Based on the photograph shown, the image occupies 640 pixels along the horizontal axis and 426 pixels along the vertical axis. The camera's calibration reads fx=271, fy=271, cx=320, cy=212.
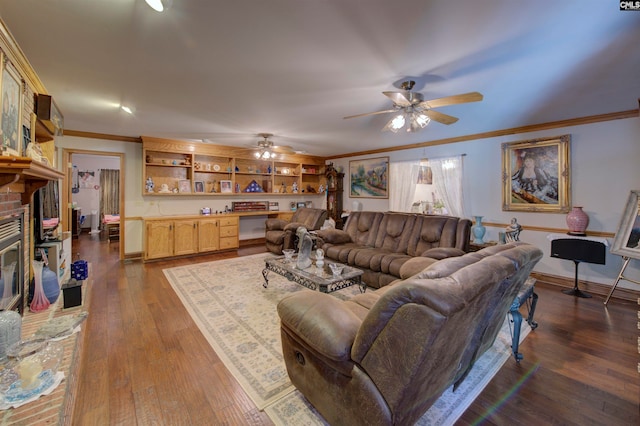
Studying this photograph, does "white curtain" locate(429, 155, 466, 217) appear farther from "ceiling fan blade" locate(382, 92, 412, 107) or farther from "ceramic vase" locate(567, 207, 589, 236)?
"ceiling fan blade" locate(382, 92, 412, 107)

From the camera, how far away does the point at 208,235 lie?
5793 millimetres

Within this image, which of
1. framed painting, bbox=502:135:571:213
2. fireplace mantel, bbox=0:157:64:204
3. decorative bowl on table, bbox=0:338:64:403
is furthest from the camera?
framed painting, bbox=502:135:571:213

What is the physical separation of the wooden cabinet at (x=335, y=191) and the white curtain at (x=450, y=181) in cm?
266

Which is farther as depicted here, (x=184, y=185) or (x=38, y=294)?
(x=184, y=185)

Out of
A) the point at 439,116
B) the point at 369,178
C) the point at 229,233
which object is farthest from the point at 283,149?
the point at 439,116

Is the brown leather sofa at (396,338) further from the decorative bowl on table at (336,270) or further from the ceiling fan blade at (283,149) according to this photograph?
the ceiling fan blade at (283,149)

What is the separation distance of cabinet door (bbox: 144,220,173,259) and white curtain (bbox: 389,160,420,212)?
478cm

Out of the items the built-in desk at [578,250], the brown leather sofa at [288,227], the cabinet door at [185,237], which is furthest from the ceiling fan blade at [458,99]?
the cabinet door at [185,237]

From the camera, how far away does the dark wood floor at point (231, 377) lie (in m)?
1.67

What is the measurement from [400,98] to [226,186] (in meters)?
4.93

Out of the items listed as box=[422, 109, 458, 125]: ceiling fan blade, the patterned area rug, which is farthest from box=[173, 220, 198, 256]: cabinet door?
box=[422, 109, 458, 125]: ceiling fan blade

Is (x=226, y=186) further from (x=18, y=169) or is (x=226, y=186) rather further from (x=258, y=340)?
(x=18, y=169)

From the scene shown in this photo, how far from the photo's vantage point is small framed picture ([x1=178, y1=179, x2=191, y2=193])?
5859 mm

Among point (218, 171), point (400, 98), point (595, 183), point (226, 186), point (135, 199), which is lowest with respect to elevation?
point (135, 199)
